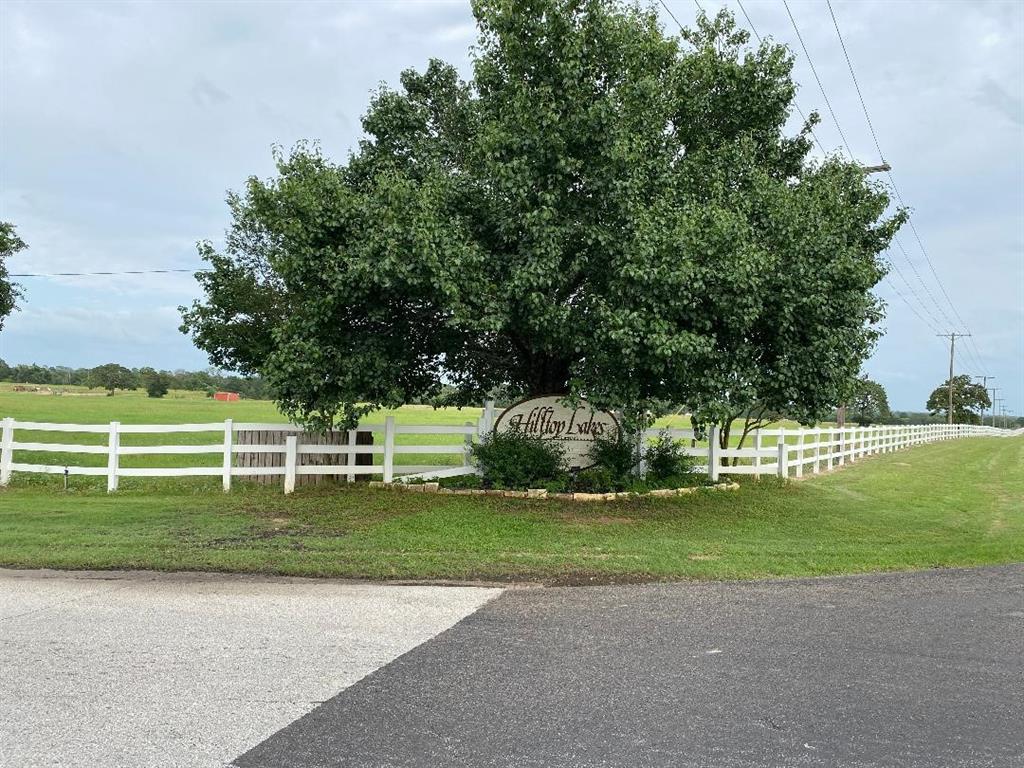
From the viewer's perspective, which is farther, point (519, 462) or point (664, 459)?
point (664, 459)

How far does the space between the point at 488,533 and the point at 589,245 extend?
4.65 meters

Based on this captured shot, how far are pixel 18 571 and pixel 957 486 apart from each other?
1984cm

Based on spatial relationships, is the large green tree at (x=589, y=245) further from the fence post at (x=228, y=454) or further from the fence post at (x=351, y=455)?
the fence post at (x=228, y=454)

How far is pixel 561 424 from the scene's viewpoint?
49.0ft

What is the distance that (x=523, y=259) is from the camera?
12.4m

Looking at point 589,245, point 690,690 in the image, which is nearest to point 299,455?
point 589,245

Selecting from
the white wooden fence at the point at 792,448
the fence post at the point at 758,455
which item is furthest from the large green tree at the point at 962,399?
the fence post at the point at 758,455

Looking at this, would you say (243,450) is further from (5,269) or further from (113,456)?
(5,269)

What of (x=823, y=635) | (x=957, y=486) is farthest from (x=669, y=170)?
(x=957, y=486)

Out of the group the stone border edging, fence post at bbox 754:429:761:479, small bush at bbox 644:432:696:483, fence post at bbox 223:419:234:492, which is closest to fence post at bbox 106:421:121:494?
fence post at bbox 223:419:234:492

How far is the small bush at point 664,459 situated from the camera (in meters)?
15.8

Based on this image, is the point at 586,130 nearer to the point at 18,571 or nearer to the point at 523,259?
the point at 523,259

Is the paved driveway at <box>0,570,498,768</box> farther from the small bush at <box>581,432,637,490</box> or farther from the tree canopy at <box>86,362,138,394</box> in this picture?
the tree canopy at <box>86,362,138,394</box>

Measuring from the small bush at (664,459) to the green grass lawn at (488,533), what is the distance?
1044 millimetres
